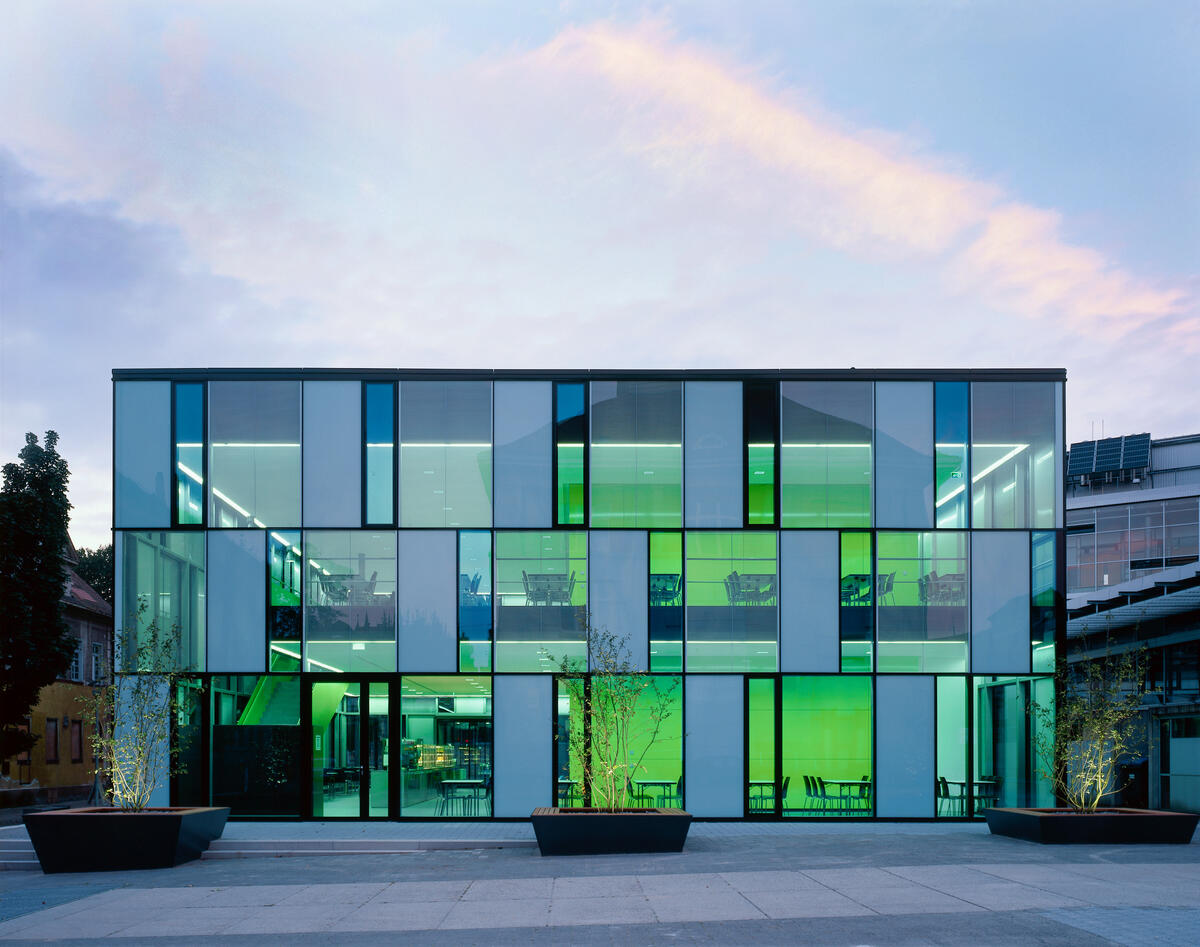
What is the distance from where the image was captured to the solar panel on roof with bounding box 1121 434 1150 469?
2164 inches

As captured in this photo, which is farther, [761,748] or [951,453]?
[951,453]

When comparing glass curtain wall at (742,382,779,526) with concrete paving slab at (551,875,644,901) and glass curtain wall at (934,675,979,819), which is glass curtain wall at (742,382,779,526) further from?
concrete paving slab at (551,875,644,901)

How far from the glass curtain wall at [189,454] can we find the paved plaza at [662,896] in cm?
661

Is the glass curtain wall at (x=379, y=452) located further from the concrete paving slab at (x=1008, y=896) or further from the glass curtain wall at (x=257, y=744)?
the concrete paving slab at (x=1008, y=896)

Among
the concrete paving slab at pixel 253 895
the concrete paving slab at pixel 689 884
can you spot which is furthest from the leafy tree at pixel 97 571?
the concrete paving slab at pixel 689 884

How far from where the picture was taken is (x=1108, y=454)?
55938 mm

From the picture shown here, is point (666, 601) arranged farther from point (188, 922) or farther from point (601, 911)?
point (188, 922)

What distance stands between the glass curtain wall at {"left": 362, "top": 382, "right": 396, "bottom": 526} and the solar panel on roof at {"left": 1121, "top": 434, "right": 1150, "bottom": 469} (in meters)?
45.1

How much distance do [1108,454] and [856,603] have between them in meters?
40.5

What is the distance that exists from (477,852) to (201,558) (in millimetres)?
8469

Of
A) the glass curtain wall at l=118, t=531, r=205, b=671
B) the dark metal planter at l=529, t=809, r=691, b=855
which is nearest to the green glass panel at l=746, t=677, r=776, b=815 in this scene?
the dark metal planter at l=529, t=809, r=691, b=855

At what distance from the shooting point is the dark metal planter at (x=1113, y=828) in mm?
16906

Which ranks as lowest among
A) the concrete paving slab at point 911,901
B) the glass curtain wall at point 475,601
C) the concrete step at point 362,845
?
the concrete step at point 362,845

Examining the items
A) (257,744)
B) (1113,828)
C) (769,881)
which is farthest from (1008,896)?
(257,744)
